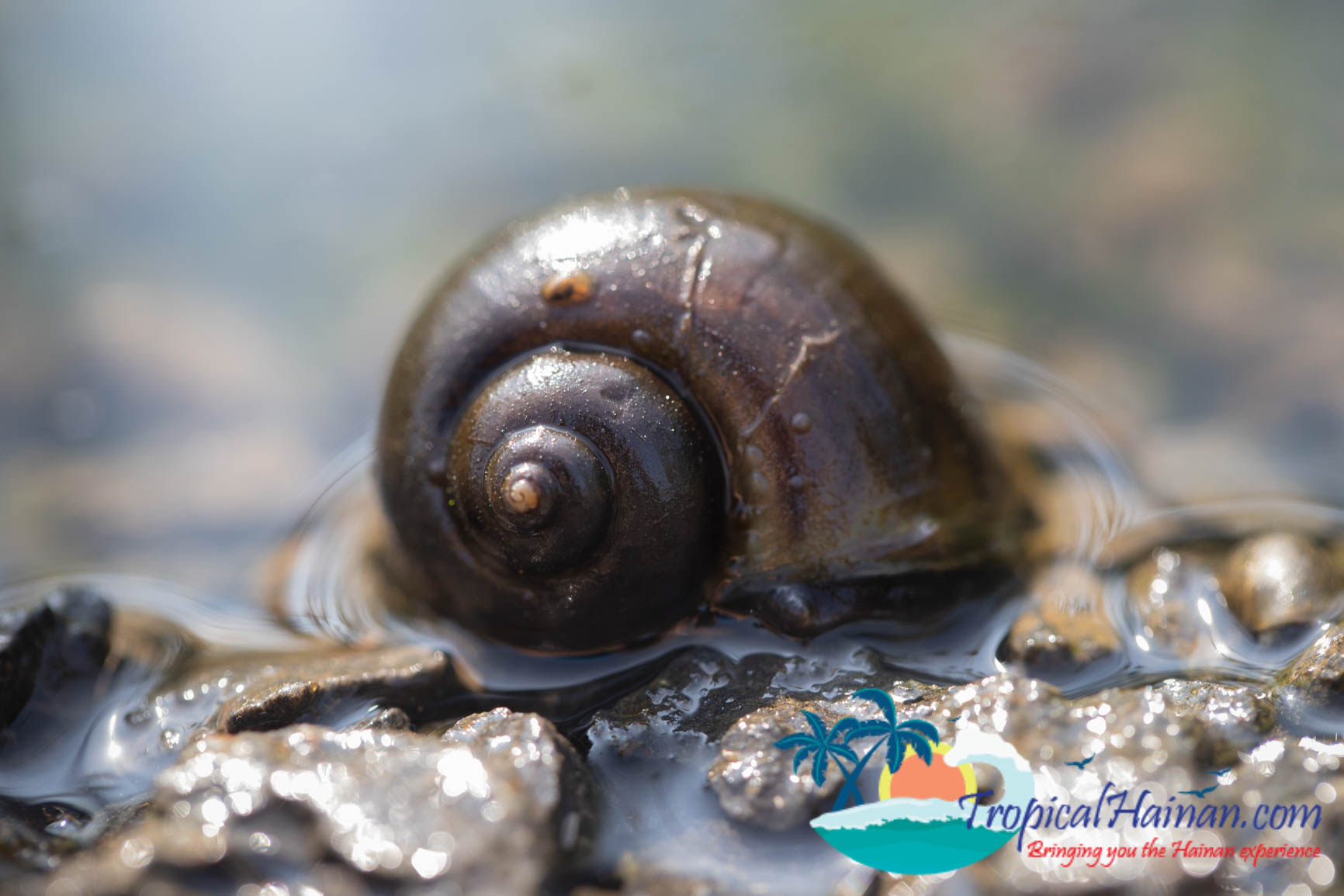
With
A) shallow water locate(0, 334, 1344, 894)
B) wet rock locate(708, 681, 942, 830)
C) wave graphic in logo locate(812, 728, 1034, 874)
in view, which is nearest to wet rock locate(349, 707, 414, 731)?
shallow water locate(0, 334, 1344, 894)

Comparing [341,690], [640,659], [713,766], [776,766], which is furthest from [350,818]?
[640,659]

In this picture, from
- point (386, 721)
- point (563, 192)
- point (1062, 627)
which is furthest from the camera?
point (563, 192)

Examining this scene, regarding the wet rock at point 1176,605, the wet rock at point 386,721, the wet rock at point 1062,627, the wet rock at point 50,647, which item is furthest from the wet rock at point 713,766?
the wet rock at point 50,647

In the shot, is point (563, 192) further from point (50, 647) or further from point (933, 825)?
point (933, 825)

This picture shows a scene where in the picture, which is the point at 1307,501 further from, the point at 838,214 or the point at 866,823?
the point at 838,214

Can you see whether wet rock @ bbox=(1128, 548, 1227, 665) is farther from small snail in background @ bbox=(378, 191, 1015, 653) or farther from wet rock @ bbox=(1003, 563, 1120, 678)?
small snail in background @ bbox=(378, 191, 1015, 653)

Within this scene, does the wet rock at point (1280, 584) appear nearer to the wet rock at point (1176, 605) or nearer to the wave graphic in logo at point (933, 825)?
the wet rock at point (1176, 605)
